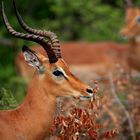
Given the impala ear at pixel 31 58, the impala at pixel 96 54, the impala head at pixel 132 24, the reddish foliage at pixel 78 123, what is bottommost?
the reddish foliage at pixel 78 123

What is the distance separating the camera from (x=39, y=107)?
6480 millimetres

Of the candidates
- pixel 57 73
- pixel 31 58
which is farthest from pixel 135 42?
pixel 57 73

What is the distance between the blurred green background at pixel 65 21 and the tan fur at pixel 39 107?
703 centimetres

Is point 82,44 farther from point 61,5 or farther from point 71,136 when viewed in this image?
point 71,136

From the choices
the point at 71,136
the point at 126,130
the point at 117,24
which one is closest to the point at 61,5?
the point at 117,24

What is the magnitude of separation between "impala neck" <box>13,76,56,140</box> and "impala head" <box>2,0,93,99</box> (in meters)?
0.06

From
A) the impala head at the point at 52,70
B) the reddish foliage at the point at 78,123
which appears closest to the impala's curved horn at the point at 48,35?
the impala head at the point at 52,70

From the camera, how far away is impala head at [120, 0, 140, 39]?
1357 centimetres

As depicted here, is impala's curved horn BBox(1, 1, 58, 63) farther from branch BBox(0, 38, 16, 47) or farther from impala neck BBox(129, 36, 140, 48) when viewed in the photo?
→ branch BBox(0, 38, 16, 47)

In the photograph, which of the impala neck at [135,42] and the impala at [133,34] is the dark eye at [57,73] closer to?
the impala at [133,34]

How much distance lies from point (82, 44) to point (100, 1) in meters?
3.13

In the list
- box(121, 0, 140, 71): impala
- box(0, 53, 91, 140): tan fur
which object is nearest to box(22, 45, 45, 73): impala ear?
box(0, 53, 91, 140): tan fur

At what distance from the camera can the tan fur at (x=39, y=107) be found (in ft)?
21.0

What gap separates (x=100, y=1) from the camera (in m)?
16.9
